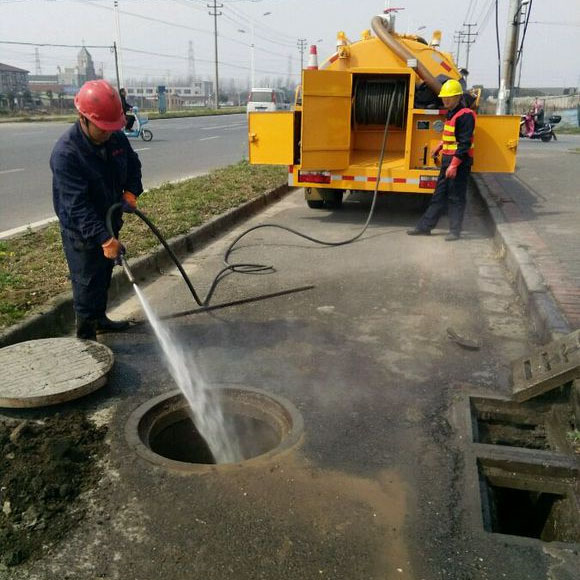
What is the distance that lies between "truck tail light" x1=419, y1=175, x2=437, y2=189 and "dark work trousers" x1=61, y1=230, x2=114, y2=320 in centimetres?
492

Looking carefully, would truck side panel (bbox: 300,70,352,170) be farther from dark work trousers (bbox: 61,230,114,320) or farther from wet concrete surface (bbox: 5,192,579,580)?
dark work trousers (bbox: 61,230,114,320)

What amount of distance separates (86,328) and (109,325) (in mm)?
220

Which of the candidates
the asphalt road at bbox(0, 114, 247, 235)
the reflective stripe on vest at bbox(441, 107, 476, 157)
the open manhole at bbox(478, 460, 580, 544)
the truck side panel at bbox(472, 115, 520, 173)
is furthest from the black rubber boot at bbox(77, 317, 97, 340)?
the truck side panel at bbox(472, 115, 520, 173)

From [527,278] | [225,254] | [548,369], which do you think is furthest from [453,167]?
[548,369]

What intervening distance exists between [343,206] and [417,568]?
811 centimetres

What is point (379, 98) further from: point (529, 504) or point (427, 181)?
point (529, 504)

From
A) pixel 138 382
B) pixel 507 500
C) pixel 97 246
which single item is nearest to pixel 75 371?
pixel 138 382

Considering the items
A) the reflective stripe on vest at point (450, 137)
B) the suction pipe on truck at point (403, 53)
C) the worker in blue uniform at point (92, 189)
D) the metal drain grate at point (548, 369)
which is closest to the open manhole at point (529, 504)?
the metal drain grate at point (548, 369)

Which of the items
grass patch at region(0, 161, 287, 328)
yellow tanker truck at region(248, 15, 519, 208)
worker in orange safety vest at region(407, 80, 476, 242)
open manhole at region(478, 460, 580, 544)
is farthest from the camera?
yellow tanker truck at region(248, 15, 519, 208)

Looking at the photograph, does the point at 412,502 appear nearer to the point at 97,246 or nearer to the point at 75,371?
the point at 75,371

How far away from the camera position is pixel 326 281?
19.0ft

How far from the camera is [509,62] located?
1503 cm

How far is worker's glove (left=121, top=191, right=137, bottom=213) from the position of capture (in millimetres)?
4273

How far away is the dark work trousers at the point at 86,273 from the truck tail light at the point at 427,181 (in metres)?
4.92
